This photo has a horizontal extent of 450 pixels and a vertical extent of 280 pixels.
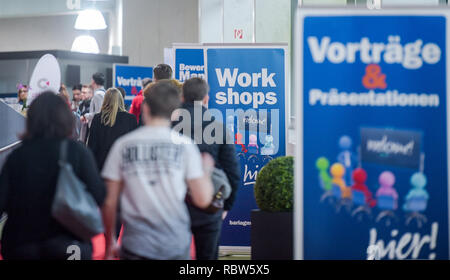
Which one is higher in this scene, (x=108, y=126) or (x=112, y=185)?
(x=108, y=126)

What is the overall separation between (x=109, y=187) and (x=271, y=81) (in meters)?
3.56

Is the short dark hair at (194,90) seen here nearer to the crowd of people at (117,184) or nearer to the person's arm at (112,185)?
the crowd of people at (117,184)

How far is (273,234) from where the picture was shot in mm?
4473

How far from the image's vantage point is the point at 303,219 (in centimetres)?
326

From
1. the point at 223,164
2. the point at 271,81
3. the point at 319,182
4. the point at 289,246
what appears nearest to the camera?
the point at 319,182

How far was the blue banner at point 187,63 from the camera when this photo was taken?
7.04m

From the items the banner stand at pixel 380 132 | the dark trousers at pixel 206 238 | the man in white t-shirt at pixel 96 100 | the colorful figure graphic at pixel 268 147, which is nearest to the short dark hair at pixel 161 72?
the colorful figure graphic at pixel 268 147

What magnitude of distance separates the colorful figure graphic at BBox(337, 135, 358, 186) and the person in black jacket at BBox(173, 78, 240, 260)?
95 centimetres

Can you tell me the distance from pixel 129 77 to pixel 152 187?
444 inches

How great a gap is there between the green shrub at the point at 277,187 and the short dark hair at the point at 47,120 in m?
1.73

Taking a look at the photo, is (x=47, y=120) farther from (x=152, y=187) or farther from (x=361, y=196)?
(x=361, y=196)

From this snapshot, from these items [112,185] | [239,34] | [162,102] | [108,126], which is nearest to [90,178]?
[112,185]
